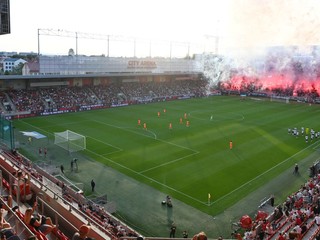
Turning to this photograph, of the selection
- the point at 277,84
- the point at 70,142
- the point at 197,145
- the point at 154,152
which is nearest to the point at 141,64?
the point at 277,84

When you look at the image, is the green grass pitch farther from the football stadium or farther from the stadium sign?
the stadium sign

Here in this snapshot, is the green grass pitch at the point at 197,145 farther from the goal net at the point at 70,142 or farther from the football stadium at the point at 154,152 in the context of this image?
the goal net at the point at 70,142

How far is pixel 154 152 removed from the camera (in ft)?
103

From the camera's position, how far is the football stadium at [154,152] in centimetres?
1475

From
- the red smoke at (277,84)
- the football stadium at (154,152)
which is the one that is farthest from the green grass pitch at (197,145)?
the red smoke at (277,84)

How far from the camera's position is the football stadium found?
14.7 meters

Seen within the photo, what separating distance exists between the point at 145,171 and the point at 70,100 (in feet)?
109

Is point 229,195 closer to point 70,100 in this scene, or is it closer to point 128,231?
point 128,231

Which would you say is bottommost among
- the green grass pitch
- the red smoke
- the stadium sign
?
the green grass pitch

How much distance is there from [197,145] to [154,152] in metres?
5.00

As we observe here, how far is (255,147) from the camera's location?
34.0 metres

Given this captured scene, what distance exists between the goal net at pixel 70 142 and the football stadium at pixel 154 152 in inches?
5.7

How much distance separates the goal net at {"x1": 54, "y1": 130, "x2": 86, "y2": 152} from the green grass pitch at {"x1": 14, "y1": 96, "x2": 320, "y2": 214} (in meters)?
0.93

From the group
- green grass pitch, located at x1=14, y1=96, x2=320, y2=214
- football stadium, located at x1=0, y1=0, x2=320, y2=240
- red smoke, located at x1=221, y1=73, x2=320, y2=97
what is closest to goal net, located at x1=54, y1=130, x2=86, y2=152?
football stadium, located at x1=0, y1=0, x2=320, y2=240
